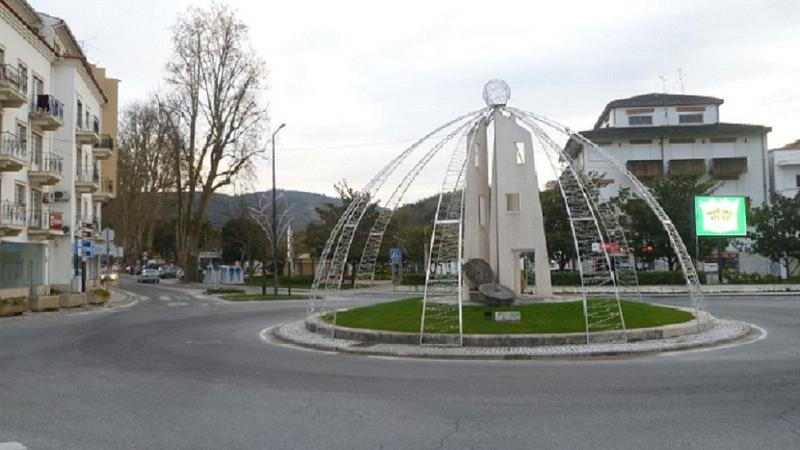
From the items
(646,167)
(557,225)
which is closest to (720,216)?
(557,225)

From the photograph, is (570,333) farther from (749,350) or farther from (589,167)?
(589,167)

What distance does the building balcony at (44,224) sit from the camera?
34.4 metres

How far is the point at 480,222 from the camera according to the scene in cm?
2166

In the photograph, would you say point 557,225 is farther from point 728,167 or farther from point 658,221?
point 728,167

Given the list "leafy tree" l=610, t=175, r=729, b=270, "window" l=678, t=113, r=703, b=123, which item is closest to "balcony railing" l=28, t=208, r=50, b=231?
"leafy tree" l=610, t=175, r=729, b=270

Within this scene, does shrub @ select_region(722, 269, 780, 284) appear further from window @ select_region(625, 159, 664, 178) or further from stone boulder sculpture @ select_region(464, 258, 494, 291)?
stone boulder sculpture @ select_region(464, 258, 494, 291)

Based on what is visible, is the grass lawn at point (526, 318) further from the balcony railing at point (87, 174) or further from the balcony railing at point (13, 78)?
the balcony railing at point (87, 174)

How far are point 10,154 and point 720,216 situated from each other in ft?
124

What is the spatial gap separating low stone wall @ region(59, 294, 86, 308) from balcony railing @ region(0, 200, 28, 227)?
12.6ft

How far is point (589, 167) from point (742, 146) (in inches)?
535

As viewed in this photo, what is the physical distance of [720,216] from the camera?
43.5 meters

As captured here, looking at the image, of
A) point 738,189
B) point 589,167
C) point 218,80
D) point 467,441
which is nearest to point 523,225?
point 467,441

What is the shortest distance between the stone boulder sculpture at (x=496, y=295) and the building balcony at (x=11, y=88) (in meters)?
21.8

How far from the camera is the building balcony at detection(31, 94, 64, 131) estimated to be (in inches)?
1342
